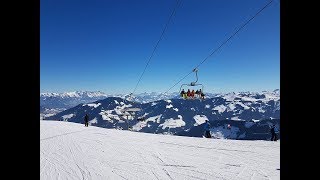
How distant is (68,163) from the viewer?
1029 cm

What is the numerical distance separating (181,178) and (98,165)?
377 cm

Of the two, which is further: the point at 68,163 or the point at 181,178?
the point at 68,163
